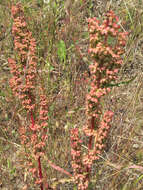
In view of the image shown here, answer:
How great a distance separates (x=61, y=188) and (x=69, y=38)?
6.38 feet

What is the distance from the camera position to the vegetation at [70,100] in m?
1.33

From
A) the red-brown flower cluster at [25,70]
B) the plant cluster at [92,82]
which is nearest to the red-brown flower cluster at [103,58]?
the plant cluster at [92,82]

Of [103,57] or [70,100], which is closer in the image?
[103,57]

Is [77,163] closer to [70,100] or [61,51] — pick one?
[70,100]

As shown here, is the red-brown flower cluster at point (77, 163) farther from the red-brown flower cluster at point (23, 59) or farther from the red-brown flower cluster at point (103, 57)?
the red-brown flower cluster at point (23, 59)

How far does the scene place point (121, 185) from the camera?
6.70ft

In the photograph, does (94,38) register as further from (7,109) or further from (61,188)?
(7,109)

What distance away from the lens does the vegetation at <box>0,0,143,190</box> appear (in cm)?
133

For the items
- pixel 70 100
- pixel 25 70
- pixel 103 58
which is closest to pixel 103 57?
pixel 103 58

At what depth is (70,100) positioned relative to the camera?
2719 mm

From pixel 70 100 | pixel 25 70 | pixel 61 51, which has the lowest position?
pixel 70 100

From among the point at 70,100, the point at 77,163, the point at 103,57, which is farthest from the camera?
the point at 70,100

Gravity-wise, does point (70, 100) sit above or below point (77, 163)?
below

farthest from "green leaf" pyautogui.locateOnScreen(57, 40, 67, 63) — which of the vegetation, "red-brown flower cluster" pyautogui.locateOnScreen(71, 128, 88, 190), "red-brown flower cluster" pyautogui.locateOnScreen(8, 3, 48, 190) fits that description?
"red-brown flower cluster" pyautogui.locateOnScreen(71, 128, 88, 190)
